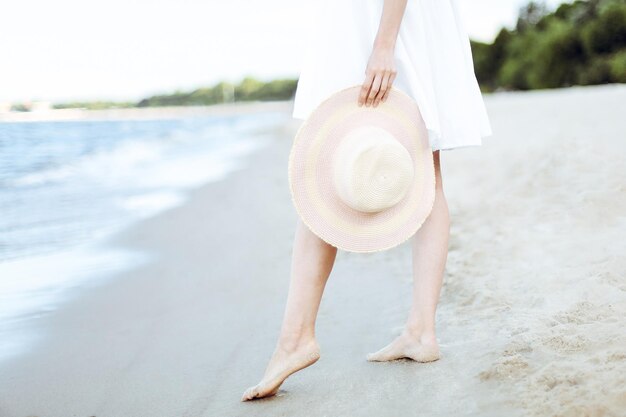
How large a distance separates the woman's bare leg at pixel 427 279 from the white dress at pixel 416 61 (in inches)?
5.5

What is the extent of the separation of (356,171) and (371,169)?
0.04 meters

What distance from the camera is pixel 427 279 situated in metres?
1.88

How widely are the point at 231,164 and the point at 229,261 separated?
19.0 ft

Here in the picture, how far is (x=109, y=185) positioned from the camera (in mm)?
7484

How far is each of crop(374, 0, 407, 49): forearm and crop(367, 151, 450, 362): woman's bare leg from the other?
37 cm

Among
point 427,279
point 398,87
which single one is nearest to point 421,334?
point 427,279

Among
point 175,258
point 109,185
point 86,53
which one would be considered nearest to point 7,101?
point 86,53

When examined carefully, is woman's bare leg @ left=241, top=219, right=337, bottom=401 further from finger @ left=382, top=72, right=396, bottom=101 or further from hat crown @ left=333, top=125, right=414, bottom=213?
finger @ left=382, top=72, right=396, bottom=101

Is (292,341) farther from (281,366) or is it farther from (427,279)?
(427,279)

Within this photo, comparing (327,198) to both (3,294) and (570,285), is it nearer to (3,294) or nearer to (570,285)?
(570,285)

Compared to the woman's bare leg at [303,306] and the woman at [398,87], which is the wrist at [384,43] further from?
the woman's bare leg at [303,306]

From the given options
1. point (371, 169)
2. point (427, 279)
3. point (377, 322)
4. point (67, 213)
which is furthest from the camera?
point (67, 213)

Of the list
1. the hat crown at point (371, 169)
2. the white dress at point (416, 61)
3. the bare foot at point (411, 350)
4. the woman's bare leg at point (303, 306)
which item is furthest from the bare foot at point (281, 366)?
the white dress at point (416, 61)

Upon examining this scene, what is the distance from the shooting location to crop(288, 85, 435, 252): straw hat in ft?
5.51
